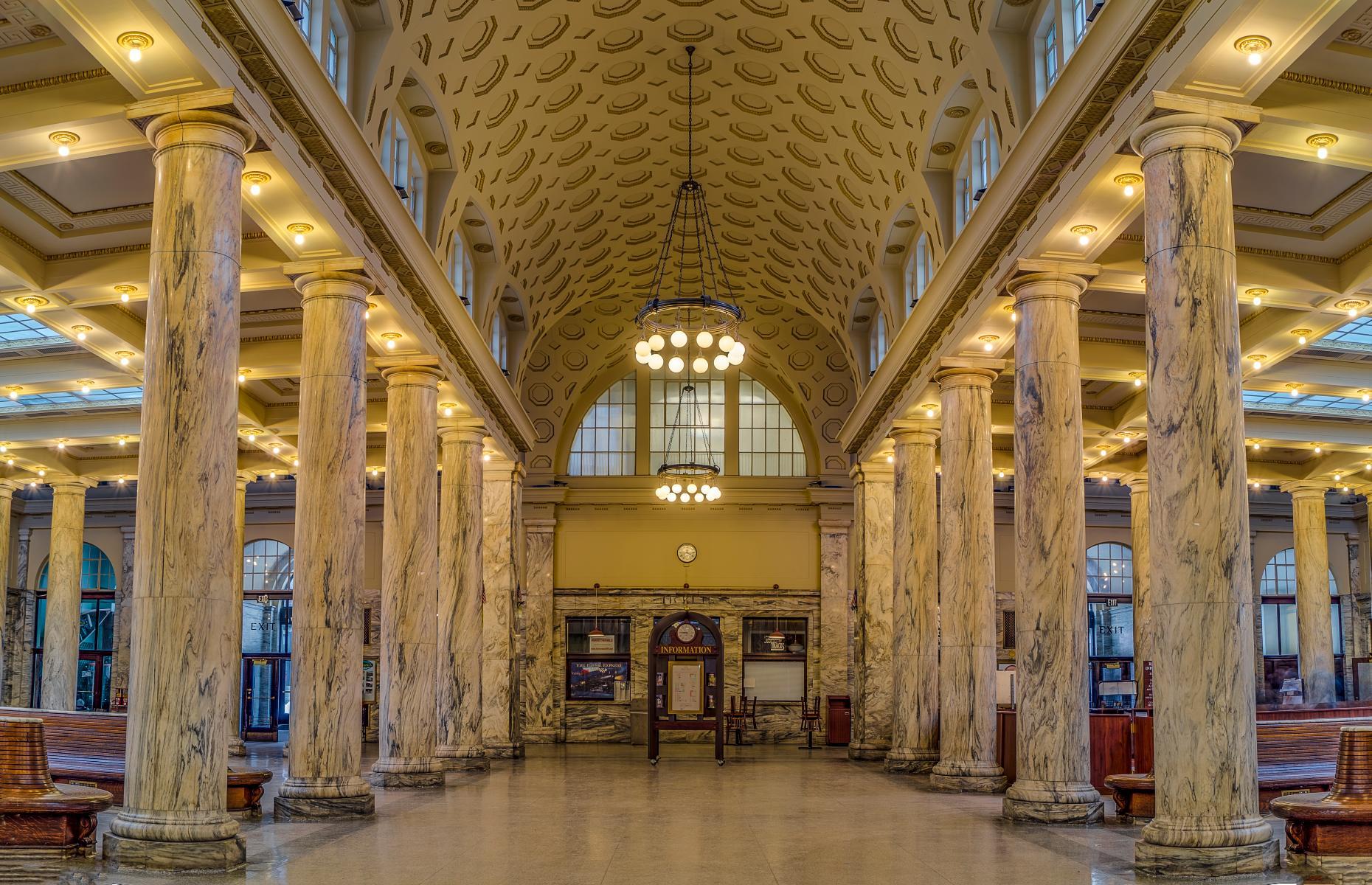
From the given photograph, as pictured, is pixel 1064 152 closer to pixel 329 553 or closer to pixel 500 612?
pixel 329 553

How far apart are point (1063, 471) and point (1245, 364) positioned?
270 inches

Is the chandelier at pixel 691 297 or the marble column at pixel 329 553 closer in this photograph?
the marble column at pixel 329 553

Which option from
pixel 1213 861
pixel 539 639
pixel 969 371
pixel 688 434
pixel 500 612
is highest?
pixel 688 434

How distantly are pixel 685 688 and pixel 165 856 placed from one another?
14907mm

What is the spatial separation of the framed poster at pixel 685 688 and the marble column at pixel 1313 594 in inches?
496

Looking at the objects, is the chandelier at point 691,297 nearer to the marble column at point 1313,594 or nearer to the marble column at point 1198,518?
the marble column at point 1198,518

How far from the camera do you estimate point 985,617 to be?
17141mm

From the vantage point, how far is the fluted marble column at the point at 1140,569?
24609 mm

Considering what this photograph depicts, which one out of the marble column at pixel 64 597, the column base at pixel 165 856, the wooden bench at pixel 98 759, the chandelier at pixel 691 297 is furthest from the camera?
the marble column at pixel 64 597

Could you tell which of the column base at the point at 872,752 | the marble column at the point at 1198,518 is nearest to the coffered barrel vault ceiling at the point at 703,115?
the marble column at the point at 1198,518

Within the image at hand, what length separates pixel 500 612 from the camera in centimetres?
2470

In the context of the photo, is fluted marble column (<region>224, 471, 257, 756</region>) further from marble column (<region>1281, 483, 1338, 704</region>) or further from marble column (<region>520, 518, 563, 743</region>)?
marble column (<region>1281, 483, 1338, 704</region>)

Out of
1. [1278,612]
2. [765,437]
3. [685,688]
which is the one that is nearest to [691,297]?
[685,688]

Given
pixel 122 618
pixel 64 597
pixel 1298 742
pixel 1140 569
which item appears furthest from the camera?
pixel 122 618
